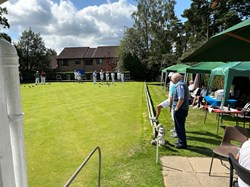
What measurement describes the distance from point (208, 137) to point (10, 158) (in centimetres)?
707

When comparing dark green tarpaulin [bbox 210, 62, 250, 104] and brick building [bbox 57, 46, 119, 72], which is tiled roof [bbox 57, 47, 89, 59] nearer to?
brick building [bbox 57, 46, 119, 72]

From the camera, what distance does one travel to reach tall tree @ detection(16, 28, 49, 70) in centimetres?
5153

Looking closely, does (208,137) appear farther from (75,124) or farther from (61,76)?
(61,76)

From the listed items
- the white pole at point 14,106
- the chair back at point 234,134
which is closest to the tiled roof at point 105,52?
the chair back at point 234,134

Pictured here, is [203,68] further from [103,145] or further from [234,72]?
[103,145]

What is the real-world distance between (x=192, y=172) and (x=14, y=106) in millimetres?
4292

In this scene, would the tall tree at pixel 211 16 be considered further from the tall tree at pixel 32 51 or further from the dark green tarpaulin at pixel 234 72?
the tall tree at pixel 32 51

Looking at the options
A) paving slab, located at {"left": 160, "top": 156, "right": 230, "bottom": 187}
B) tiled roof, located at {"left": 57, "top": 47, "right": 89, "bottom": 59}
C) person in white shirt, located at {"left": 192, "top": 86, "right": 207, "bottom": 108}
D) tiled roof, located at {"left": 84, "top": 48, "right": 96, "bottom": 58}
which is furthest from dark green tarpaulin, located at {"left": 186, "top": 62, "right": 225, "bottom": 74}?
tiled roof, located at {"left": 57, "top": 47, "right": 89, "bottom": 59}

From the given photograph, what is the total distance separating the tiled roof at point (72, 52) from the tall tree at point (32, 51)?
689cm

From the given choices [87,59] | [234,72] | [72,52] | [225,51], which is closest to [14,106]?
[225,51]

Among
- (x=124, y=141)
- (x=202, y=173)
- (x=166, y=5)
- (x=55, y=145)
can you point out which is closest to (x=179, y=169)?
(x=202, y=173)

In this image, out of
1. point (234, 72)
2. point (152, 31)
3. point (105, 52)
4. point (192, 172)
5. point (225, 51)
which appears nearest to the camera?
point (225, 51)

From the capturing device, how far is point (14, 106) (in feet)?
5.71

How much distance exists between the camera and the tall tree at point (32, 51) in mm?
51531
